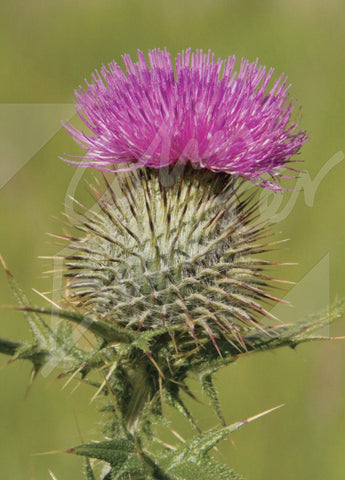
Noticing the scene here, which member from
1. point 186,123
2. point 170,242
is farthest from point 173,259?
point 186,123

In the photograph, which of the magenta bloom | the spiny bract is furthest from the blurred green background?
the magenta bloom

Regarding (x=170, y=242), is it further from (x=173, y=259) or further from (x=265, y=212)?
(x=265, y=212)

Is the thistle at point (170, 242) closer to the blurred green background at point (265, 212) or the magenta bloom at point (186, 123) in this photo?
the magenta bloom at point (186, 123)

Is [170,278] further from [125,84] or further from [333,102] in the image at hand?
[333,102]

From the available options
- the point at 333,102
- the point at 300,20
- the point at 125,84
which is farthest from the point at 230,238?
the point at 300,20

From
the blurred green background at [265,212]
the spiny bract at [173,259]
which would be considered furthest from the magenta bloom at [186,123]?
the blurred green background at [265,212]

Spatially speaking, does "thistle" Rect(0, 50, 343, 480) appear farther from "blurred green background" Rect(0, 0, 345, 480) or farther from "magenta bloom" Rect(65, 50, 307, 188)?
"blurred green background" Rect(0, 0, 345, 480)
